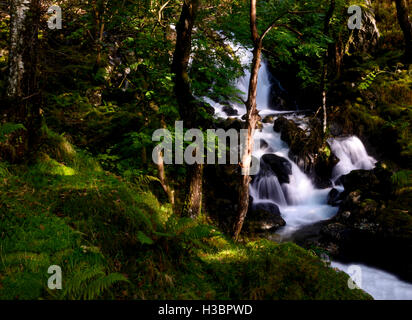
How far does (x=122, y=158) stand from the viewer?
6.99 meters

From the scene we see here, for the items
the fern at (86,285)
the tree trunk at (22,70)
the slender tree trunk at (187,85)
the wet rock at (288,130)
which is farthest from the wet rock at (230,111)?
the fern at (86,285)

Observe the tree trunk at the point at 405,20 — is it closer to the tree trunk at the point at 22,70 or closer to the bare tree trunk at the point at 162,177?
the bare tree trunk at the point at 162,177

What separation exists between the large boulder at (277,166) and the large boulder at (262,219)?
193cm

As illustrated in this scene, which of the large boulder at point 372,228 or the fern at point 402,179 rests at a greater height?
the fern at point 402,179

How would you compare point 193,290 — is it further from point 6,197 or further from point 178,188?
point 178,188

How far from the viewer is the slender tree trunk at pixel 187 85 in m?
5.66

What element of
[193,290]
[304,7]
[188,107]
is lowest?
[193,290]

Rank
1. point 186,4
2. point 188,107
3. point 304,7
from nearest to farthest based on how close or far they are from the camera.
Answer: point 186,4 < point 188,107 < point 304,7

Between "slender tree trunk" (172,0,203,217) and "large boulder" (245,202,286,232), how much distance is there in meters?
3.52

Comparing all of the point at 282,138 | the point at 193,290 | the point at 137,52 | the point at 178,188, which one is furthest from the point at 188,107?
the point at 282,138

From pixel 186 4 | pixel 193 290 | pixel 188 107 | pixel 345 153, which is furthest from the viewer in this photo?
pixel 345 153

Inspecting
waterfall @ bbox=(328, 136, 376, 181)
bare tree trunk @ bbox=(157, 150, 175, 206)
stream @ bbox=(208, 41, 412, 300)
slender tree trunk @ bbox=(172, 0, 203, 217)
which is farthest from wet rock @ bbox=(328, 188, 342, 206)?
bare tree trunk @ bbox=(157, 150, 175, 206)

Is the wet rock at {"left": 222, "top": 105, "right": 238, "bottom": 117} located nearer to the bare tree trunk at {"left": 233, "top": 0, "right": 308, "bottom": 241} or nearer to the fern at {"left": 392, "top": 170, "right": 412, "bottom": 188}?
the fern at {"left": 392, "top": 170, "right": 412, "bottom": 188}

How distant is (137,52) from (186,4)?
5.99 feet
